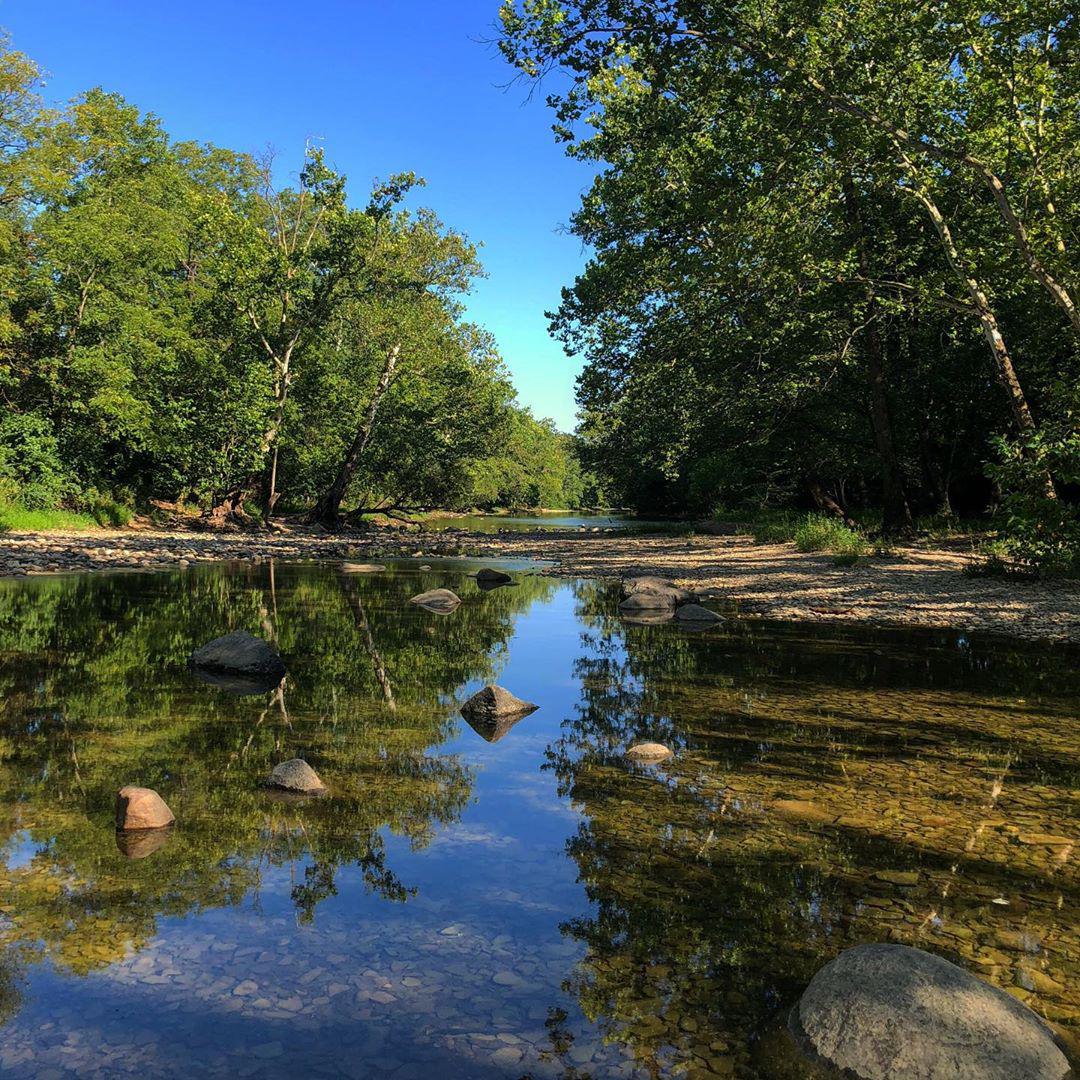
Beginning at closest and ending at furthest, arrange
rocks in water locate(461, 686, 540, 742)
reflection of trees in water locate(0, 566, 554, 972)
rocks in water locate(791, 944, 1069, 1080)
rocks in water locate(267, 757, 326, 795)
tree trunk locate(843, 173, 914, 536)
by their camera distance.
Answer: rocks in water locate(791, 944, 1069, 1080) → reflection of trees in water locate(0, 566, 554, 972) → rocks in water locate(267, 757, 326, 795) → rocks in water locate(461, 686, 540, 742) → tree trunk locate(843, 173, 914, 536)

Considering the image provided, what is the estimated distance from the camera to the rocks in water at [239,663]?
904 cm

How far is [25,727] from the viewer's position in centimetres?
680

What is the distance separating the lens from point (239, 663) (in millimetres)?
9211

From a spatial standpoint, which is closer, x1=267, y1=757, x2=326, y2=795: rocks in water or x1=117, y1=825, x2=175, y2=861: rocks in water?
x1=117, y1=825, x2=175, y2=861: rocks in water

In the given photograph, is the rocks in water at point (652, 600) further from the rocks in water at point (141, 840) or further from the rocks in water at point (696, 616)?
the rocks in water at point (141, 840)

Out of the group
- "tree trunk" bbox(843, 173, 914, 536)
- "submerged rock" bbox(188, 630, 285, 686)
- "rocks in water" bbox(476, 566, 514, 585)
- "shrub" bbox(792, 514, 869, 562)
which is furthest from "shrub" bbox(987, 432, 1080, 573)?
"submerged rock" bbox(188, 630, 285, 686)

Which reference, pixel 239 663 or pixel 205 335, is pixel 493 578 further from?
pixel 205 335

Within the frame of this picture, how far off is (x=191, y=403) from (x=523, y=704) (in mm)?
28963

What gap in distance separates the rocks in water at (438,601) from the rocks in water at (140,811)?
10100 millimetres

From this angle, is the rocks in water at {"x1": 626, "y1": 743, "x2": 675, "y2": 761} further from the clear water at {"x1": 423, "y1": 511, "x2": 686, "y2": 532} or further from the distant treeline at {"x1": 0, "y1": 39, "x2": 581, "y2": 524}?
the clear water at {"x1": 423, "y1": 511, "x2": 686, "y2": 532}

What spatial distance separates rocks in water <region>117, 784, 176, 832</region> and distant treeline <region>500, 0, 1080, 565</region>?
12586 millimetres

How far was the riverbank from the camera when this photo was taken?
14.0 m

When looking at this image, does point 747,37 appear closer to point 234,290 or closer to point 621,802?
point 621,802

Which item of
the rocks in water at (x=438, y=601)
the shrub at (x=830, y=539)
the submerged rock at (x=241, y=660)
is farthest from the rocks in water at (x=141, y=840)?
the shrub at (x=830, y=539)
